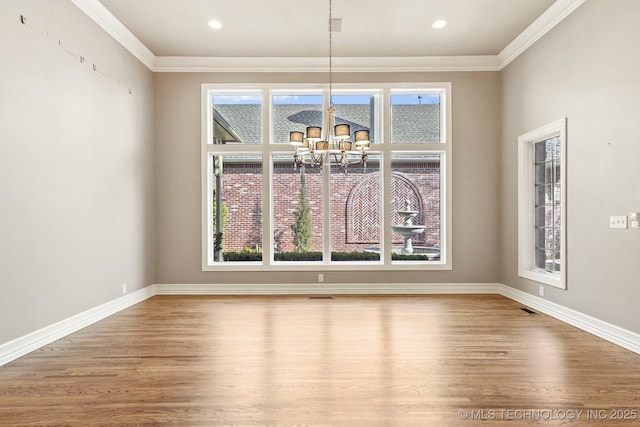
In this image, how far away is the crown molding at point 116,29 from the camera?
13.3ft

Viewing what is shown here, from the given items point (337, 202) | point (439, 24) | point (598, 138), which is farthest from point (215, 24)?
point (598, 138)

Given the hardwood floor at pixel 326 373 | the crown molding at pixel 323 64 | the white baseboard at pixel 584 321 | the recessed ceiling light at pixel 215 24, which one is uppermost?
→ the recessed ceiling light at pixel 215 24

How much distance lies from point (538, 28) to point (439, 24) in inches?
49.5

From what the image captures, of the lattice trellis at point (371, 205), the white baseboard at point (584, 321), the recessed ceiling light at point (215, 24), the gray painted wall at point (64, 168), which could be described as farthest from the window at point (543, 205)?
the gray painted wall at point (64, 168)

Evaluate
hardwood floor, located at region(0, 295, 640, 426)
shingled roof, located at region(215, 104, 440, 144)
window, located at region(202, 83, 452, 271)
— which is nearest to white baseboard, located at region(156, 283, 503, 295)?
window, located at region(202, 83, 452, 271)

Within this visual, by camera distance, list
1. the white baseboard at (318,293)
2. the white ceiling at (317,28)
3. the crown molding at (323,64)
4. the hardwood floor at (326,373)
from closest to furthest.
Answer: the hardwood floor at (326,373)
the white baseboard at (318,293)
the white ceiling at (317,28)
the crown molding at (323,64)

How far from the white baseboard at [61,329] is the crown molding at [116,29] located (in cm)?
343

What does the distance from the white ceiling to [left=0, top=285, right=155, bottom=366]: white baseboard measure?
11.4 feet

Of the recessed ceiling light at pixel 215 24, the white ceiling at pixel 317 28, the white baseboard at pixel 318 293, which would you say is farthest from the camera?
the recessed ceiling light at pixel 215 24

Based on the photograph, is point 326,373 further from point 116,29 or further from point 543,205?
point 116,29

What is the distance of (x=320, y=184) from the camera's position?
583 cm

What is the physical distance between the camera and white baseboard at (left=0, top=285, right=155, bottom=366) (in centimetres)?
304

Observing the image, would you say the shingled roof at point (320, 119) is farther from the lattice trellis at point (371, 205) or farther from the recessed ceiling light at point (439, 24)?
the recessed ceiling light at point (439, 24)

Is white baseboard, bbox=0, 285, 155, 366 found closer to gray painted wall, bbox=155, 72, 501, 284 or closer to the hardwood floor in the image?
the hardwood floor
